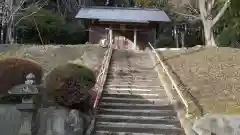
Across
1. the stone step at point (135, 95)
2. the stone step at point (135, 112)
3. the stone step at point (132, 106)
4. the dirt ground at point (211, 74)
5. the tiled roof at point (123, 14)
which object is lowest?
the tiled roof at point (123, 14)

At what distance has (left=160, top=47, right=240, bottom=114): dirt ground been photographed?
34.4ft

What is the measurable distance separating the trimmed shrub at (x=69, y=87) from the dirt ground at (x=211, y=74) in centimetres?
325

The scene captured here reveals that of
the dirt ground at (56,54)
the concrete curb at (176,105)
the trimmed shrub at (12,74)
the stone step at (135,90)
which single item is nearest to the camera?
the concrete curb at (176,105)

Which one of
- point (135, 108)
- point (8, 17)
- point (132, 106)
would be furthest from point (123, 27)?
point (135, 108)

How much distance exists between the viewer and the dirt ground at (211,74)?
10500mm

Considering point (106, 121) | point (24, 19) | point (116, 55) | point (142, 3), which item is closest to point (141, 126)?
point (106, 121)

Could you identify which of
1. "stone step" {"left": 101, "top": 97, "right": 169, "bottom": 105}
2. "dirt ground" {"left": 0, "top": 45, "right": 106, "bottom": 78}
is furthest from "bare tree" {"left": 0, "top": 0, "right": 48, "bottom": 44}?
"stone step" {"left": 101, "top": 97, "right": 169, "bottom": 105}

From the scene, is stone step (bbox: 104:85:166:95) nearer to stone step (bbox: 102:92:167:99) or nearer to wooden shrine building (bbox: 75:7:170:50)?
stone step (bbox: 102:92:167:99)

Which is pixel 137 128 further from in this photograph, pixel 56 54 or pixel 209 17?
pixel 209 17

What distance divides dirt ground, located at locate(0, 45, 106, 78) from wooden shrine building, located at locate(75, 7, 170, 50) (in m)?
9.14

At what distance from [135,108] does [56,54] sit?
32.0 ft

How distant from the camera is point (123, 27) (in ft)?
101

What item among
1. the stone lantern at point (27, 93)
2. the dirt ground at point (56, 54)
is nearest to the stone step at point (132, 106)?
the stone lantern at point (27, 93)

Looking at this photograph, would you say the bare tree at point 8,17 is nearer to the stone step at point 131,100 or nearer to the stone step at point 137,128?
the stone step at point 131,100
